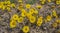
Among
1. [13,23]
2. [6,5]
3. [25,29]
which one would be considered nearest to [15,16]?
[13,23]

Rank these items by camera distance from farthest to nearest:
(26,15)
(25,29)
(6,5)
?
(6,5)
(26,15)
(25,29)

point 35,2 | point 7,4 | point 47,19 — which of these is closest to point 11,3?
point 7,4

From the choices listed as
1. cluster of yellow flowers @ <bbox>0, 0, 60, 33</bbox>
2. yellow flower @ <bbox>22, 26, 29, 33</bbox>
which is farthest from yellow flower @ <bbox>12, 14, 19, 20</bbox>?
yellow flower @ <bbox>22, 26, 29, 33</bbox>

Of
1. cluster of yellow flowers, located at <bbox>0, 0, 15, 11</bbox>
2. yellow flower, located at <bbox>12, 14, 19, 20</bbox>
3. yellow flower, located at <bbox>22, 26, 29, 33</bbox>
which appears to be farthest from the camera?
cluster of yellow flowers, located at <bbox>0, 0, 15, 11</bbox>

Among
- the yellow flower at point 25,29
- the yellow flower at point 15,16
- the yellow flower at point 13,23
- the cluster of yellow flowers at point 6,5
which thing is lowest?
the yellow flower at point 25,29

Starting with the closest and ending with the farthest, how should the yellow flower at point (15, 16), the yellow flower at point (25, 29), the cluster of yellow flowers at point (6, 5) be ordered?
the yellow flower at point (25, 29) < the yellow flower at point (15, 16) < the cluster of yellow flowers at point (6, 5)

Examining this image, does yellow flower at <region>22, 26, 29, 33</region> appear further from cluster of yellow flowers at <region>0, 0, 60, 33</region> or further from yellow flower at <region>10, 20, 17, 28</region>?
yellow flower at <region>10, 20, 17, 28</region>

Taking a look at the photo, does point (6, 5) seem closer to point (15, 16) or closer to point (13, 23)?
point (15, 16)

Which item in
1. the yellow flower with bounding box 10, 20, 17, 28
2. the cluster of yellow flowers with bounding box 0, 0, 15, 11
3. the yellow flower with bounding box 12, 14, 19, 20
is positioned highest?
the cluster of yellow flowers with bounding box 0, 0, 15, 11

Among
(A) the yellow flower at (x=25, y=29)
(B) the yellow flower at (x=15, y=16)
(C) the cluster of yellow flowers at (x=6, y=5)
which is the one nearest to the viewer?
(A) the yellow flower at (x=25, y=29)

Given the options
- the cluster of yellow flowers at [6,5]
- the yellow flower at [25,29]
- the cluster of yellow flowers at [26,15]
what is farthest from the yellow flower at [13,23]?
the cluster of yellow flowers at [6,5]

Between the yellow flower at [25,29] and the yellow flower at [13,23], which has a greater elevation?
the yellow flower at [13,23]

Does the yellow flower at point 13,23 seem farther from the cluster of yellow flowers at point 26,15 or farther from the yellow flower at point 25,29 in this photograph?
the yellow flower at point 25,29

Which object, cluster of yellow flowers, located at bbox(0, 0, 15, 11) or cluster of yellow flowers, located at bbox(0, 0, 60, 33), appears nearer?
cluster of yellow flowers, located at bbox(0, 0, 60, 33)
